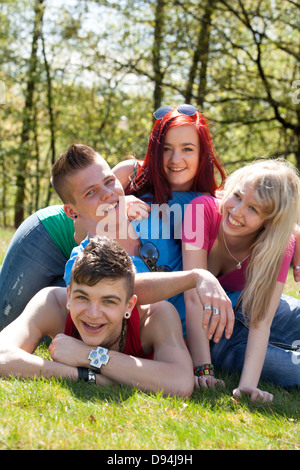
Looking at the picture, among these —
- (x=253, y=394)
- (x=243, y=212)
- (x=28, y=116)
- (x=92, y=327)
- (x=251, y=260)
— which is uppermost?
(x=28, y=116)

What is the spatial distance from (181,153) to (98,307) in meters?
1.58

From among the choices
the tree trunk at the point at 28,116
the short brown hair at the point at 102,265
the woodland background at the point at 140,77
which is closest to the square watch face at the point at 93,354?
the short brown hair at the point at 102,265

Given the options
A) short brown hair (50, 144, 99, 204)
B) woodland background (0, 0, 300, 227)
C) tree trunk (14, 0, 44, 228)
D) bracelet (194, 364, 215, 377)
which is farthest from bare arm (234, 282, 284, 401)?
tree trunk (14, 0, 44, 228)

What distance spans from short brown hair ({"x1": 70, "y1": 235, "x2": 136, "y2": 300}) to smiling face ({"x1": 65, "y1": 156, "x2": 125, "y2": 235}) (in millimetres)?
640

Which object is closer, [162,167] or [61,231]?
[162,167]

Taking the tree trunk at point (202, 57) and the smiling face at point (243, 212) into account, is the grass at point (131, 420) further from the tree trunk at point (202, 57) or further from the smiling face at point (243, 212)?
the tree trunk at point (202, 57)

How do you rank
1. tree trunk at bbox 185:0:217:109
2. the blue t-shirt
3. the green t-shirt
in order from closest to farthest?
the blue t-shirt, the green t-shirt, tree trunk at bbox 185:0:217:109

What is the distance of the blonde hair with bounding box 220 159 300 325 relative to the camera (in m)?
3.23

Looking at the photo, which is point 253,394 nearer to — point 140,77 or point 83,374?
point 83,374

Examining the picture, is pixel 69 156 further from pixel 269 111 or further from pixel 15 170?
pixel 15 170

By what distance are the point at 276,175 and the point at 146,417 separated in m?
1.71

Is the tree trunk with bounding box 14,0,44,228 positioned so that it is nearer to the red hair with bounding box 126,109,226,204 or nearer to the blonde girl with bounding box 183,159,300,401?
the red hair with bounding box 126,109,226,204

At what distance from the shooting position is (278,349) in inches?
142

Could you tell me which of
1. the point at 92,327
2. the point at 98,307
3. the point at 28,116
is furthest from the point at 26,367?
the point at 28,116
